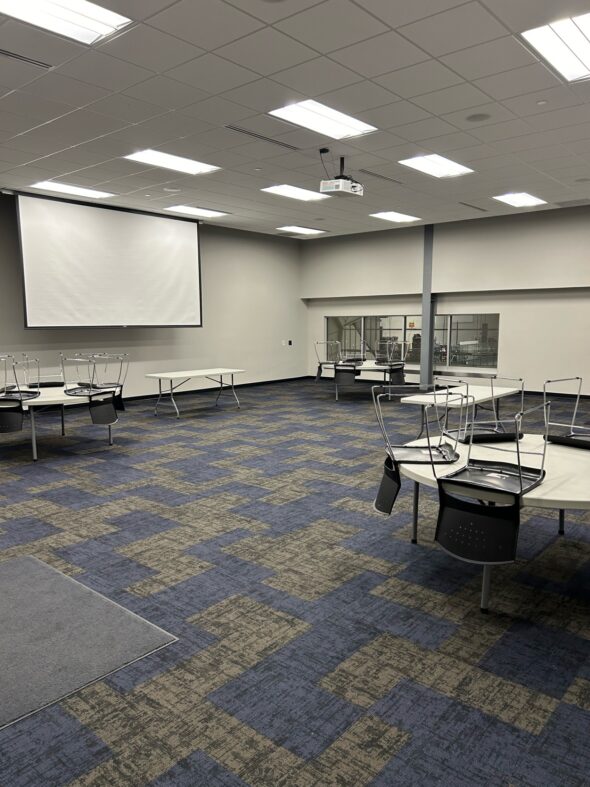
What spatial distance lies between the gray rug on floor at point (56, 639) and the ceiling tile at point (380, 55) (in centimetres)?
371

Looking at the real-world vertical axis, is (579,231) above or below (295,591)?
above

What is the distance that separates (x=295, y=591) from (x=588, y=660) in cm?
140

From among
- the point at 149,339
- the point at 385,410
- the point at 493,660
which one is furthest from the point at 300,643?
the point at 149,339

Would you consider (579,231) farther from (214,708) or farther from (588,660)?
(214,708)

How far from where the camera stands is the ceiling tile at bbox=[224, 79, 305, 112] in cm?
428

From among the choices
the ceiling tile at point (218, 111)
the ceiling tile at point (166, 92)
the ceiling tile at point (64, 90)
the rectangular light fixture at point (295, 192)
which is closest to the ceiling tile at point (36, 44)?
the ceiling tile at point (64, 90)

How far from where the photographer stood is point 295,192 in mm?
7965

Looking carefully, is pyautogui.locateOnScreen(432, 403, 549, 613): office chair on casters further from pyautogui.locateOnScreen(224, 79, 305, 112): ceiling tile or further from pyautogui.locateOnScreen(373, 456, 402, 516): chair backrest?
pyautogui.locateOnScreen(224, 79, 305, 112): ceiling tile

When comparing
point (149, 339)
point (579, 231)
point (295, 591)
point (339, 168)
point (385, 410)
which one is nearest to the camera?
point (295, 591)

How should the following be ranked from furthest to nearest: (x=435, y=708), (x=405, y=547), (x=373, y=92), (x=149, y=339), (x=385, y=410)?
(x=149, y=339) → (x=385, y=410) → (x=373, y=92) → (x=405, y=547) → (x=435, y=708)

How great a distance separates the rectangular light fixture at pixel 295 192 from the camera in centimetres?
771

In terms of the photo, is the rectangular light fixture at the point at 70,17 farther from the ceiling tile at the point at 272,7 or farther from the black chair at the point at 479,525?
the black chair at the point at 479,525

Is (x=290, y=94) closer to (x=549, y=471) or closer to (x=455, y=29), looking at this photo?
(x=455, y=29)

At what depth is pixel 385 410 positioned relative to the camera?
8984 millimetres
